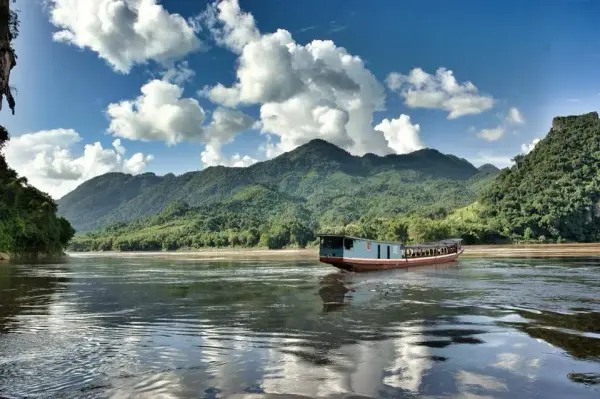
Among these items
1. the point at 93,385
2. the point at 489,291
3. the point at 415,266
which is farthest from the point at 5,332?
the point at 415,266

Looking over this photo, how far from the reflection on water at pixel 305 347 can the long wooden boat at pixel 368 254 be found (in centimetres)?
2379

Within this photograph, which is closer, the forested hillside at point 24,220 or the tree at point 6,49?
the tree at point 6,49

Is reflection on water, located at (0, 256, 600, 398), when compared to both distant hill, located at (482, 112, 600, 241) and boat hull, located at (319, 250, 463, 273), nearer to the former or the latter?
boat hull, located at (319, 250, 463, 273)

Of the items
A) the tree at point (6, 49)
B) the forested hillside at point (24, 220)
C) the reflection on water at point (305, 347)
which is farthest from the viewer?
the forested hillside at point (24, 220)

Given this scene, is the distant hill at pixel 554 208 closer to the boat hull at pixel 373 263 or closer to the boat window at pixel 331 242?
the boat hull at pixel 373 263

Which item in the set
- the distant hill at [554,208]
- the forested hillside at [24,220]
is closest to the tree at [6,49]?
the forested hillside at [24,220]

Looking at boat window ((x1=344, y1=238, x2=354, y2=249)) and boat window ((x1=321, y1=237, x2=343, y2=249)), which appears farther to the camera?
boat window ((x1=321, y1=237, x2=343, y2=249))

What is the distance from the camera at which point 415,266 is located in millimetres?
66938

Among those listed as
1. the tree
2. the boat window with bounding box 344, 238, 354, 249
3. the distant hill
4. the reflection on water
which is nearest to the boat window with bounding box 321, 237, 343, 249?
the boat window with bounding box 344, 238, 354, 249

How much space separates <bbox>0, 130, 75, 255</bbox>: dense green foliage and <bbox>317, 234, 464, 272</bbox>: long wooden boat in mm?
78428

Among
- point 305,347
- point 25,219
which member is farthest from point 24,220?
point 305,347

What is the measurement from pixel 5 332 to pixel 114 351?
6355 millimetres

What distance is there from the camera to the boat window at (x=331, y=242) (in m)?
53.1

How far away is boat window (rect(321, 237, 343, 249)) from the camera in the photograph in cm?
5306
